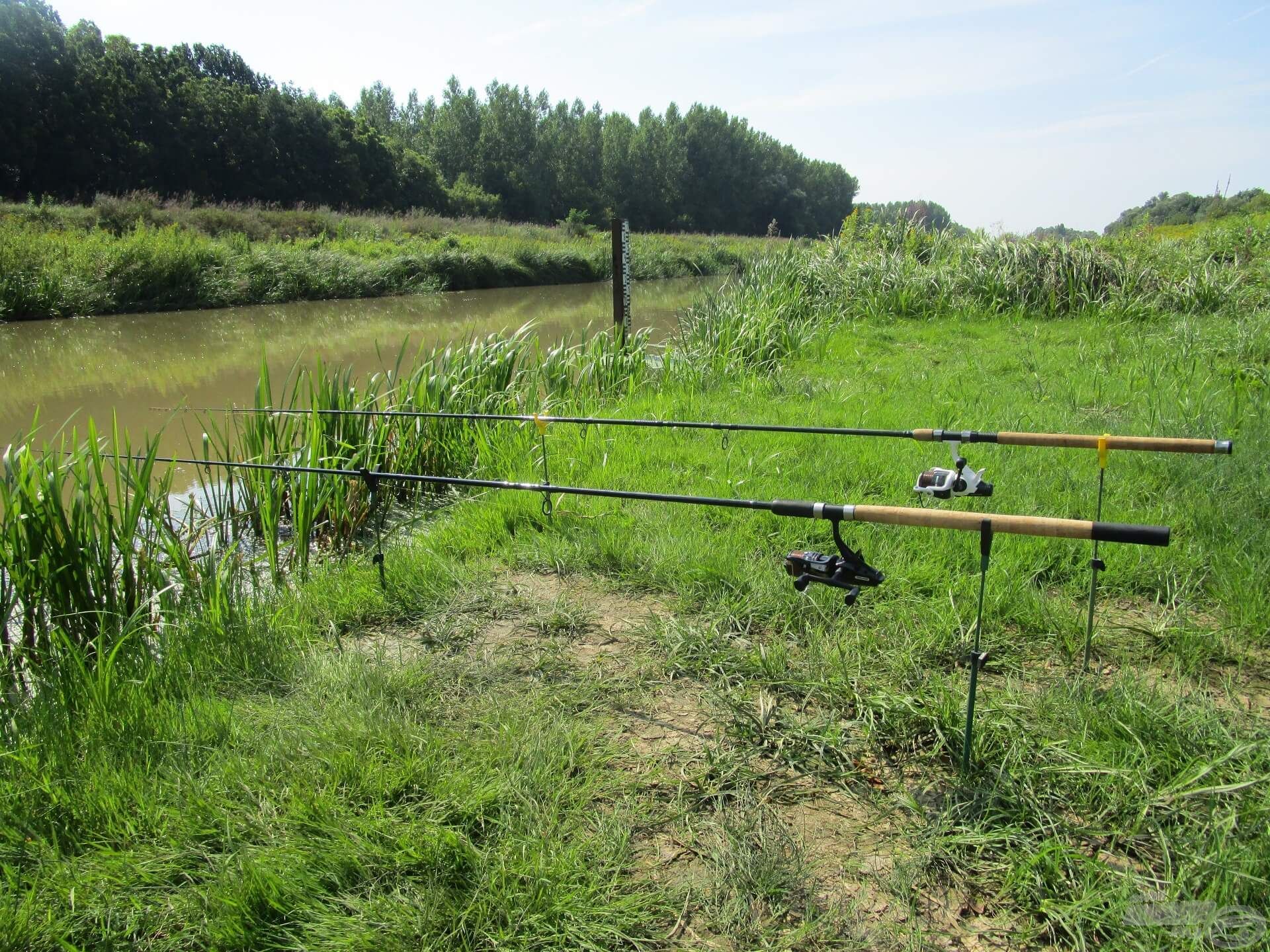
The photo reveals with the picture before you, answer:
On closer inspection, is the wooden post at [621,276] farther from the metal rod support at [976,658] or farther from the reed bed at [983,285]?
the metal rod support at [976,658]

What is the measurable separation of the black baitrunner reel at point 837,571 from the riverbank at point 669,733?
454mm

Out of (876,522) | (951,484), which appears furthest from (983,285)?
(876,522)

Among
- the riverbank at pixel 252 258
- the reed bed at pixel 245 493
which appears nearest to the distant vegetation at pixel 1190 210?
the riverbank at pixel 252 258

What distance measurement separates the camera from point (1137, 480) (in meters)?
3.30

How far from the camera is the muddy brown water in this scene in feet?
24.7

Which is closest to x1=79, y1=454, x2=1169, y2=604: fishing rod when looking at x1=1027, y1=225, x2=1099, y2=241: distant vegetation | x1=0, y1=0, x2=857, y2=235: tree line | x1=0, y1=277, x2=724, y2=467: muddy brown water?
x1=0, y1=277, x2=724, y2=467: muddy brown water

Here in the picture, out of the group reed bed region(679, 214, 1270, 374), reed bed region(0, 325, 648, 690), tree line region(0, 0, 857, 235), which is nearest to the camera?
reed bed region(0, 325, 648, 690)

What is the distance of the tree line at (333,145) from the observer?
27.5 m

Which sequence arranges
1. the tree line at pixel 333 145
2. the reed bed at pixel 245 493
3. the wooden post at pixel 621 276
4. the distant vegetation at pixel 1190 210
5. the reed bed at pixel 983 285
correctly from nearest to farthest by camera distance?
the reed bed at pixel 245 493 → the wooden post at pixel 621 276 → the reed bed at pixel 983 285 → the distant vegetation at pixel 1190 210 → the tree line at pixel 333 145

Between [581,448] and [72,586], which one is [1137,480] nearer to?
[581,448]

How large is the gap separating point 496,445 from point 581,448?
553 millimetres

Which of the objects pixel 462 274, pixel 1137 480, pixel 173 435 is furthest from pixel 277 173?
pixel 1137 480

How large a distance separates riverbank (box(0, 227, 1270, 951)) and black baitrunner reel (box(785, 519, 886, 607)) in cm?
45

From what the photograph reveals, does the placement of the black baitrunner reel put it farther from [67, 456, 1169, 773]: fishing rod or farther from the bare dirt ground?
the bare dirt ground
